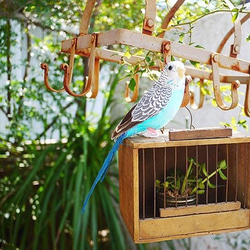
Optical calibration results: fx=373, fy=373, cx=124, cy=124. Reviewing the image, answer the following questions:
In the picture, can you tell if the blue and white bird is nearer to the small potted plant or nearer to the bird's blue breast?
the bird's blue breast

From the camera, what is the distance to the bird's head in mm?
779

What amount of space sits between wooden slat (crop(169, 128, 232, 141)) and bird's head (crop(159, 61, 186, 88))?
3.9 inches

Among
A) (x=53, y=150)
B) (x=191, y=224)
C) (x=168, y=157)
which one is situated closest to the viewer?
(x=191, y=224)

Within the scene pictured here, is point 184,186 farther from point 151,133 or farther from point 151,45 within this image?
point 151,45

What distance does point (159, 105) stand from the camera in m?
0.79

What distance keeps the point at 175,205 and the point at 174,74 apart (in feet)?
1.05

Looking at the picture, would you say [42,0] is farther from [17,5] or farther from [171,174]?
[171,174]

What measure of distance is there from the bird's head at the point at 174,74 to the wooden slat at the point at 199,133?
0.10 metres

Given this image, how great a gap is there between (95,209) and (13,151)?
0.59 metres

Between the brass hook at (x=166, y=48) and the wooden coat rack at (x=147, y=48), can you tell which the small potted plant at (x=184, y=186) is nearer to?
the wooden coat rack at (x=147, y=48)

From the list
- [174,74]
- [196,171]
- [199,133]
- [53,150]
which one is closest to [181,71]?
[174,74]

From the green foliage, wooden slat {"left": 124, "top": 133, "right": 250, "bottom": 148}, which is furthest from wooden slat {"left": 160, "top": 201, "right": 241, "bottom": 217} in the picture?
the green foliage

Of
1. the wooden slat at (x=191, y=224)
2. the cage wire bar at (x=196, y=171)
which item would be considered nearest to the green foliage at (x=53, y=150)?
the cage wire bar at (x=196, y=171)

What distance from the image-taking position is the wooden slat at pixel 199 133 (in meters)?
0.78
